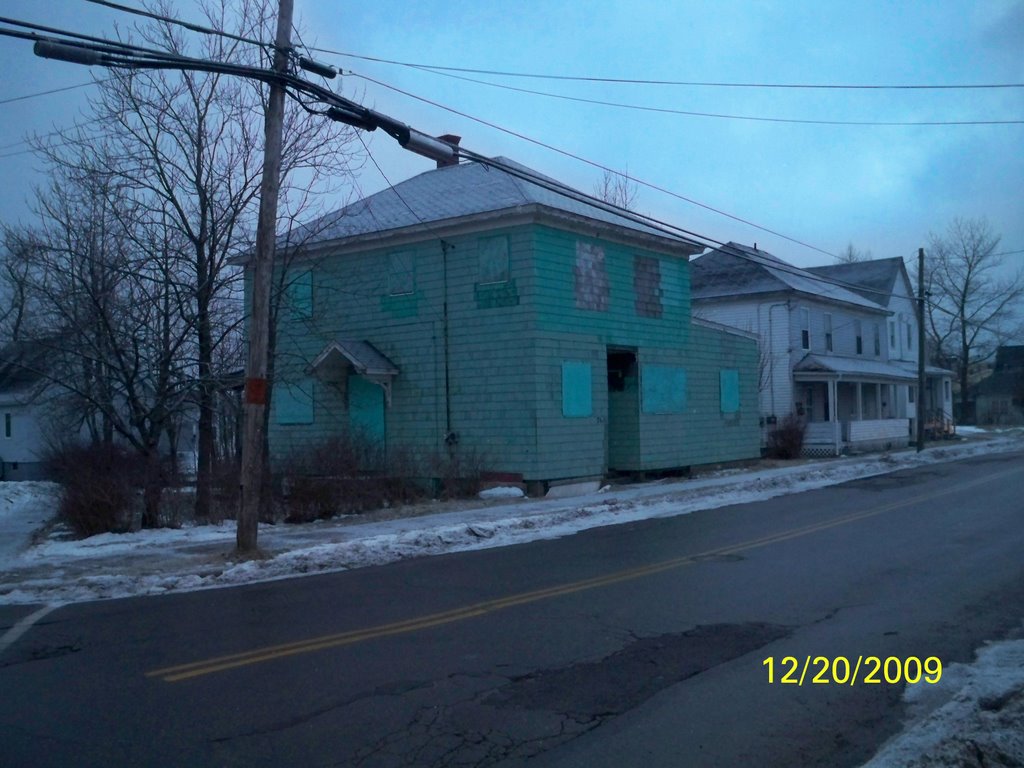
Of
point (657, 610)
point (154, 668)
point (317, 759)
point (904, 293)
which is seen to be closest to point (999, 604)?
point (657, 610)

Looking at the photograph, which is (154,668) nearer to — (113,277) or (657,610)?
(657,610)

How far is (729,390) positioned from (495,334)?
9800mm

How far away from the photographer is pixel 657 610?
9.55m

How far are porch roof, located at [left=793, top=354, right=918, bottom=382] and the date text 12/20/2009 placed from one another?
30954 millimetres

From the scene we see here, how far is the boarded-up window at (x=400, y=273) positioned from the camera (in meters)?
24.3

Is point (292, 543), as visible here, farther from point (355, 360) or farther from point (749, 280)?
point (749, 280)

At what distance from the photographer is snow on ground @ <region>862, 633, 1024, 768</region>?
5160 millimetres

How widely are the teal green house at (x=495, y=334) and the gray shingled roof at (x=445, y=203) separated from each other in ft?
0.25

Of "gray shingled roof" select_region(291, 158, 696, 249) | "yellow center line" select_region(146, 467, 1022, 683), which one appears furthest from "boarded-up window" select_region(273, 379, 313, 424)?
"yellow center line" select_region(146, 467, 1022, 683)

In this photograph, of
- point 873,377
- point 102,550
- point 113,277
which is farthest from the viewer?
point 873,377

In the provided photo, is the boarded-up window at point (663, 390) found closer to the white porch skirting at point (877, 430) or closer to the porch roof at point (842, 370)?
the porch roof at point (842, 370)

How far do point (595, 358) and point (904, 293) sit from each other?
34.3 meters

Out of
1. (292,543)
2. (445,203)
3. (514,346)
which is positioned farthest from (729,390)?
(292,543)

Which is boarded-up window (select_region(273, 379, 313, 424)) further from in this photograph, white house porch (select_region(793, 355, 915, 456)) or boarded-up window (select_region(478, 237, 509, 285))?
white house porch (select_region(793, 355, 915, 456))
